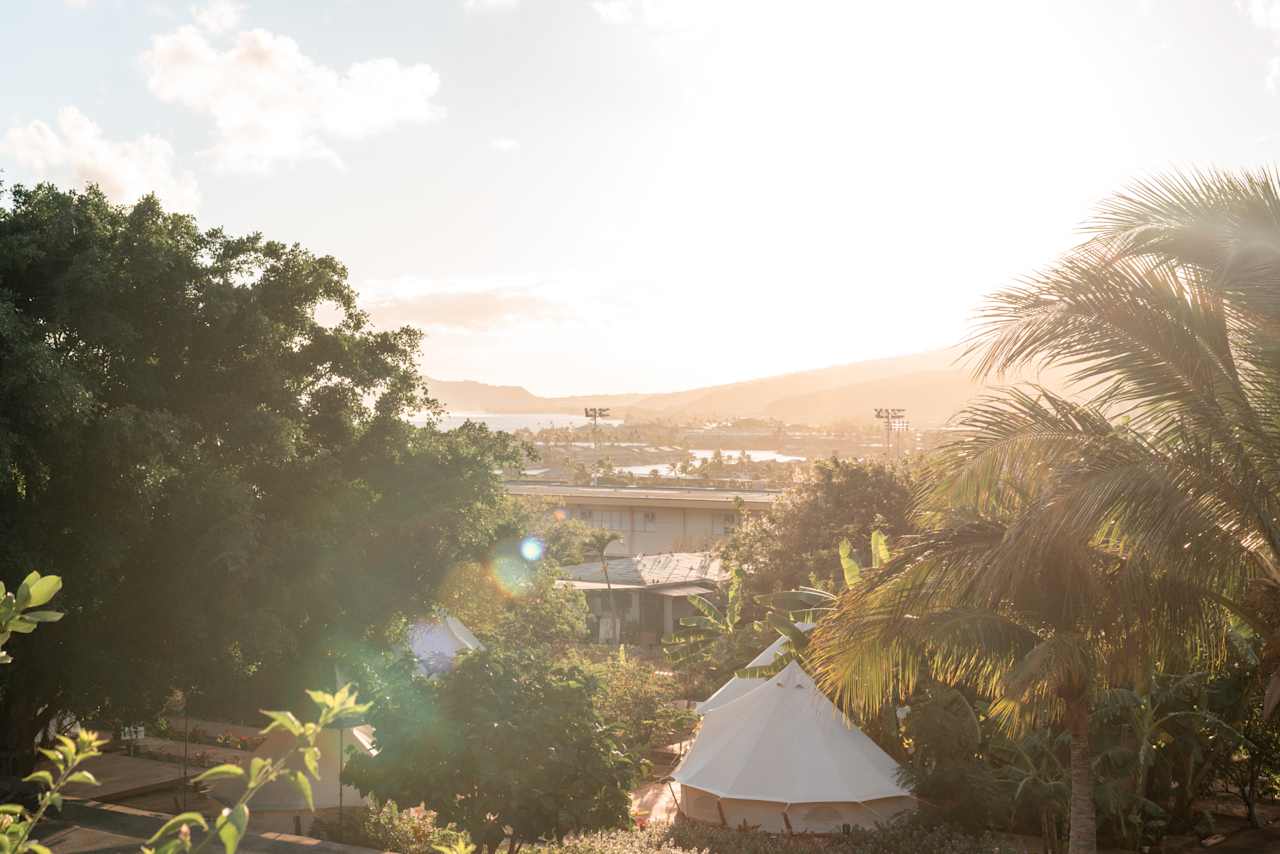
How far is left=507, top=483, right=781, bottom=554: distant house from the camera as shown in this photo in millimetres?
65500

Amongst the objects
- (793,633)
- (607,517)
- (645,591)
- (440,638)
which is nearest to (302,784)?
(793,633)

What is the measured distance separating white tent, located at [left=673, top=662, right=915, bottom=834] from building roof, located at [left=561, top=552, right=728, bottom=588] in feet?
83.4

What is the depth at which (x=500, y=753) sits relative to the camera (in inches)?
424

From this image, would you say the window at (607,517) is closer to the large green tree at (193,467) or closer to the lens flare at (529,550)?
the lens flare at (529,550)

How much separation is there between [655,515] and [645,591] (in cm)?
2442

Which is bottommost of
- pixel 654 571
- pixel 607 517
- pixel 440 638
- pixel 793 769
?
pixel 654 571

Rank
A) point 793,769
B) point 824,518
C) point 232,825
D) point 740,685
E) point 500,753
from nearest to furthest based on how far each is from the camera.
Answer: point 232,825, point 500,753, point 793,769, point 740,685, point 824,518

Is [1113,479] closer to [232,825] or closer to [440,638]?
[232,825]

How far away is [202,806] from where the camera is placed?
18562mm

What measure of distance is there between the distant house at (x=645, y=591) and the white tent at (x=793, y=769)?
24697 mm

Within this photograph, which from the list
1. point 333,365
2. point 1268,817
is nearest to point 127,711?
point 333,365

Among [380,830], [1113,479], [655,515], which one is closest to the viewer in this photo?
[1113,479]

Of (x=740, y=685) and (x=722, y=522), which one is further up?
(x=740, y=685)

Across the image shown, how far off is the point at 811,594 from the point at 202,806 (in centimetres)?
1195
